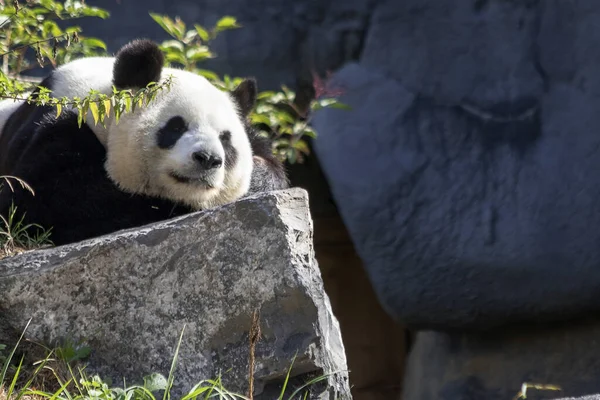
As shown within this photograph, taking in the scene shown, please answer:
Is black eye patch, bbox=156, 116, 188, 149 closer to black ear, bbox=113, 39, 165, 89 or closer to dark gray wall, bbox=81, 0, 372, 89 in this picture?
black ear, bbox=113, 39, 165, 89

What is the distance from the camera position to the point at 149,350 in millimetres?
2732

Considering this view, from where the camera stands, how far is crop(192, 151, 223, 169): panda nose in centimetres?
350

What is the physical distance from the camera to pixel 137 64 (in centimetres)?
365

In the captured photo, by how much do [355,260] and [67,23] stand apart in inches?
145

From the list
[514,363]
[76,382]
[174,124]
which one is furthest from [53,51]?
[514,363]

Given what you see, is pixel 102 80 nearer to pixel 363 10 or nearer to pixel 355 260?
pixel 363 10

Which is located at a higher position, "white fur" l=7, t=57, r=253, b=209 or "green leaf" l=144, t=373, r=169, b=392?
"white fur" l=7, t=57, r=253, b=209

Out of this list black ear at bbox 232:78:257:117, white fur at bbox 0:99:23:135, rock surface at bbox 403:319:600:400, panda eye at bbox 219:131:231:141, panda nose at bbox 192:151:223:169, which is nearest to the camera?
panda nose at bbox 192:151:223:169

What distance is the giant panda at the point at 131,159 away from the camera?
3.54m

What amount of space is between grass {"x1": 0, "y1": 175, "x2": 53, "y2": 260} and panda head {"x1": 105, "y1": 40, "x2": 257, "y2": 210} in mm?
353

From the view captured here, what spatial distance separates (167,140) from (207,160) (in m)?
0.20

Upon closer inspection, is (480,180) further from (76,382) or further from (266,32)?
(76,382)

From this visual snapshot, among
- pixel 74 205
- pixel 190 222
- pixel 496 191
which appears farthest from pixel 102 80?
pixel 496 191

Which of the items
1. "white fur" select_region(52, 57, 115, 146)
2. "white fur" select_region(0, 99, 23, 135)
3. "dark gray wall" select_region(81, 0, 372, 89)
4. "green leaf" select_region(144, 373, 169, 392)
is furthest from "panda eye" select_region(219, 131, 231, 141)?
"dark gray wall" select_region(81, 0, 372, 89)
